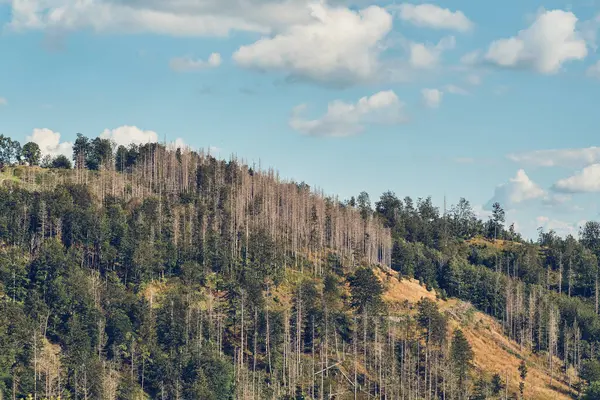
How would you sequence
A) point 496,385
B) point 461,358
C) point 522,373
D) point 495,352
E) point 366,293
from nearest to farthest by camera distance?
point 461,358 → point 496,385 → point 366,293 → point 522,373 → point 495,352

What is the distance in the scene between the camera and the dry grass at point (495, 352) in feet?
552

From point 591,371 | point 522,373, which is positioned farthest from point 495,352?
point 591,371

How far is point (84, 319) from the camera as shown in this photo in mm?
147250

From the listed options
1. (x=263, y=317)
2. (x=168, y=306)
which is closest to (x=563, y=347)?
(x=263, y=317)

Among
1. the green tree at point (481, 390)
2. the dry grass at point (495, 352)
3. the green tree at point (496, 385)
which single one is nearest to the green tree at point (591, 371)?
the dry grass at point (495, 352)

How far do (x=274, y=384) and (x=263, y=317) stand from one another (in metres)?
16.9

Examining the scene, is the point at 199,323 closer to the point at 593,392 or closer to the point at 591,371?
the point at 593,392

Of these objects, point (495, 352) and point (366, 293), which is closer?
point (366, 293)

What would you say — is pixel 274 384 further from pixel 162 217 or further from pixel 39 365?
pixel 162 217

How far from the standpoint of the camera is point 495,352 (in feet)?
593

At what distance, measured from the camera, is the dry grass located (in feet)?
552

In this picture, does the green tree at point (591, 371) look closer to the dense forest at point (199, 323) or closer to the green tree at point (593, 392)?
the dense forest at point (199, 323)

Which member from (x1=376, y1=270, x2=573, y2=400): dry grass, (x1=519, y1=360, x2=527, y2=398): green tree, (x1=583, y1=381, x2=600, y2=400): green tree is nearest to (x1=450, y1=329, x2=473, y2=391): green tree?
(x1=376, y1=270, x2=573, y2=400): dry grass

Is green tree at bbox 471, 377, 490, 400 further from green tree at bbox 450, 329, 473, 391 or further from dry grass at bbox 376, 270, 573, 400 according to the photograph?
dry grass at bbox 376, 270, 573, 400
